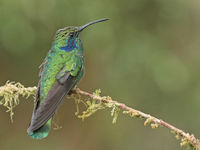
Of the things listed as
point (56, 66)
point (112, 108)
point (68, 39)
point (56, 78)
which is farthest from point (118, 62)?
point (112, 108)

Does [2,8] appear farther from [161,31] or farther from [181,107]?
[181,107]

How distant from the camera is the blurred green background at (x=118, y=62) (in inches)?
249

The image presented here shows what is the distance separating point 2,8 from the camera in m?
6.09

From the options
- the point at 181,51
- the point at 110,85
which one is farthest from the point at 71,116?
the point at 181,51

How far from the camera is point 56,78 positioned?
4.13 m

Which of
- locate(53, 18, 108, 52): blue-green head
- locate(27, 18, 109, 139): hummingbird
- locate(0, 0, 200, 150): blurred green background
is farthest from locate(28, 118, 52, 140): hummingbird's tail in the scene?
locate(0, 0, 200, 150): blurred green background

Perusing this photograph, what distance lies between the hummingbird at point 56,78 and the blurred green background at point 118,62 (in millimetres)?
1543

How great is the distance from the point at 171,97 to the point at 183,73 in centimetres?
85

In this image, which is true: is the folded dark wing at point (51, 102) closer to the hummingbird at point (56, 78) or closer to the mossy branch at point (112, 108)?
the hummingbird at point (56, 78)

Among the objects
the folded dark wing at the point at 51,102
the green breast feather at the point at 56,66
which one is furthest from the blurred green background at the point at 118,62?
the folded dark wing at the point at 51,102

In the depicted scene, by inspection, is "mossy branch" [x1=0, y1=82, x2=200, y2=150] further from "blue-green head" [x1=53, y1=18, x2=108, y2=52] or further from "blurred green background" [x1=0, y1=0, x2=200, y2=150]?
"blurred green background" [x1=0, y1=0, x2=200, y2=150]

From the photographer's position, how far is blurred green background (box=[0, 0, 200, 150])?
6.34 metres

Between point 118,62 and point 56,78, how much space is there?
113 inches

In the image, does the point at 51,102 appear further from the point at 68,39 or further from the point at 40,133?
the point at 68,39
